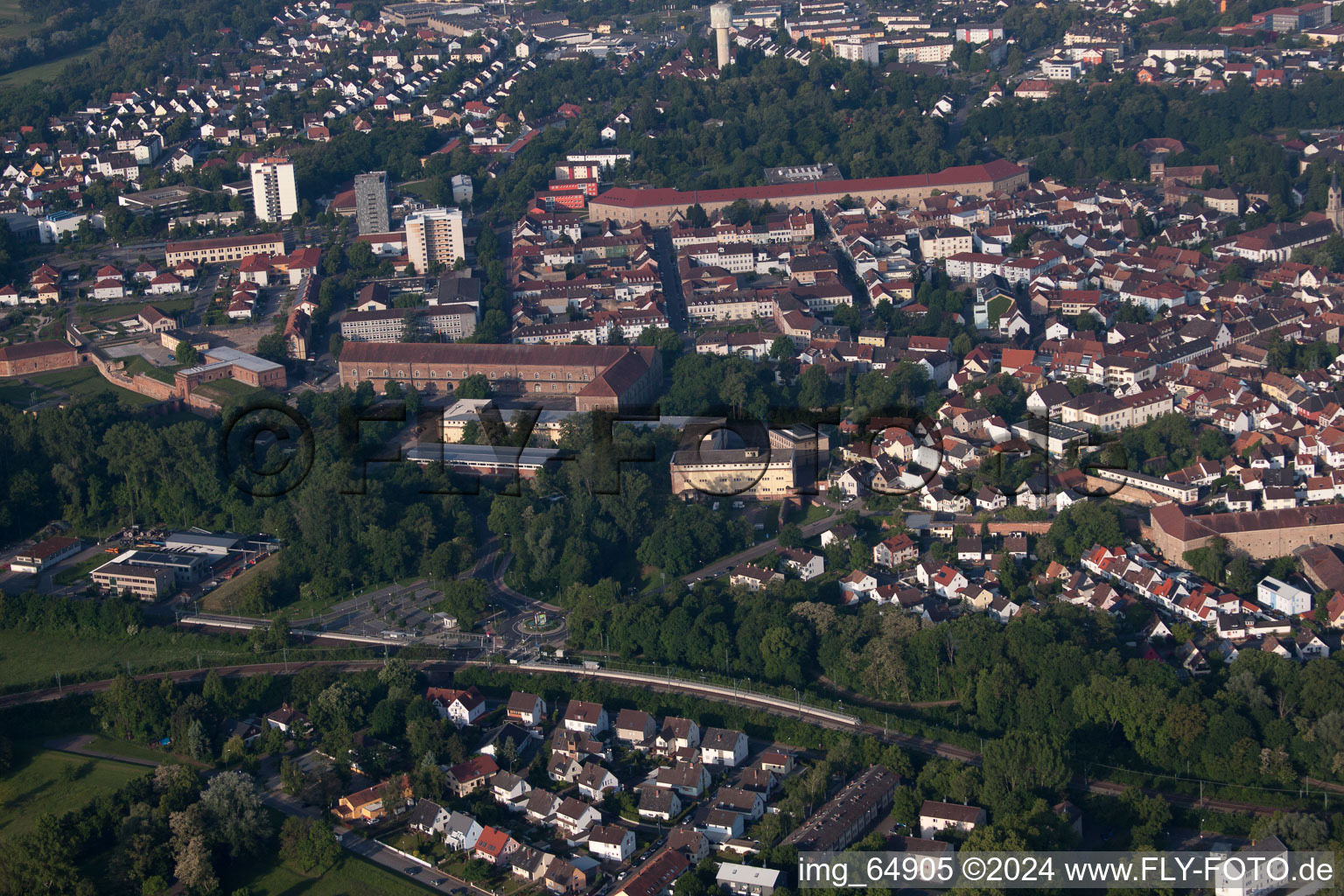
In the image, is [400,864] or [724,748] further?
[724,748]

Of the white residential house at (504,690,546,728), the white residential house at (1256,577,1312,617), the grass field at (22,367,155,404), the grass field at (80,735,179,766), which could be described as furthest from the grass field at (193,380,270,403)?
the white residential house at (1256,577,1312,617)

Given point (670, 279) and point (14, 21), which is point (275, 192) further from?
point (14, 21)

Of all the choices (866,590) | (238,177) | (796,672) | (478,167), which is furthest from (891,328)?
(238,177)

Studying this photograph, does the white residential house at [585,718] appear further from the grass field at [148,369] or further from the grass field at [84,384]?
the grass field at [148,369]

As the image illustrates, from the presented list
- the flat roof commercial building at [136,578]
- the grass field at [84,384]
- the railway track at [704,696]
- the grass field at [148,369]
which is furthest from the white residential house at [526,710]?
the grass field at [148,369]

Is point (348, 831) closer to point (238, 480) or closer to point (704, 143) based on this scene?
point (238, 480)

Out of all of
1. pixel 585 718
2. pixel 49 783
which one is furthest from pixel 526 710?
pixel 49 783
